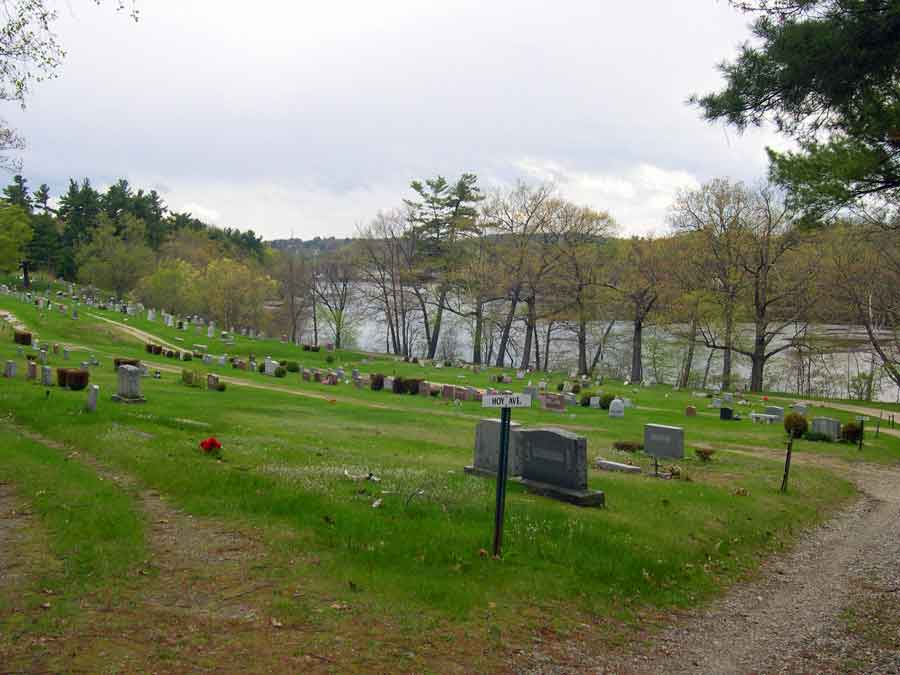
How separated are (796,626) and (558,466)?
11.9ft

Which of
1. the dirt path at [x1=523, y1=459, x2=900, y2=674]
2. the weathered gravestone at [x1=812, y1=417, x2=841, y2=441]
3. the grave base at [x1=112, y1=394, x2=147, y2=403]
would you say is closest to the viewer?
the dirt path at [x1=523, y1=459, x2=900, y2=674]

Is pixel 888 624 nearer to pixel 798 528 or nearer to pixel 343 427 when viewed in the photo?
pixel 798 528

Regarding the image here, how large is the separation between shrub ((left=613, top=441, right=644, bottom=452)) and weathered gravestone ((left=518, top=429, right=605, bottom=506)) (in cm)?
677

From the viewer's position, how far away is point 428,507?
26.3ft

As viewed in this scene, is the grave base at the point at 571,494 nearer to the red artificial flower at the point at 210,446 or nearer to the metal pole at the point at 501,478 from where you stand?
the metal pole at the point at 501,478

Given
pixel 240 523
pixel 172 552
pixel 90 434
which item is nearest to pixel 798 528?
pixel 240 523

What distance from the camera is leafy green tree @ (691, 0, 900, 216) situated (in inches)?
294

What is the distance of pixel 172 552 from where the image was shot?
21.2 ft

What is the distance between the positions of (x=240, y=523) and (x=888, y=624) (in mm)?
6714

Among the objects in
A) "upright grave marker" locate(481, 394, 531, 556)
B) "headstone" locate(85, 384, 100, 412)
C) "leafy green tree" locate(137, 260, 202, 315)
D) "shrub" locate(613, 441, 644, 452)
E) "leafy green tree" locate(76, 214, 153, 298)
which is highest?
"leafy green tree" locate(76, 214, 153, 298)

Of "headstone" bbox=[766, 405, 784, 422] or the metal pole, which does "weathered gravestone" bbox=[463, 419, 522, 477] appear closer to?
the metal pole

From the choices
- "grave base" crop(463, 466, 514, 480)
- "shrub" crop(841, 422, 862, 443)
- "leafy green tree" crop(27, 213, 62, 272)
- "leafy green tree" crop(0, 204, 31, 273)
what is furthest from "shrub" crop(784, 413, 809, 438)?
"leafy green tree" crop(27, 213, 62, 272)

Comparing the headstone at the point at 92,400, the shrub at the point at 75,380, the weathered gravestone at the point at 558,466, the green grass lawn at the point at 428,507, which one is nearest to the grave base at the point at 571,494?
the weathered gravestone at the point at 558,466

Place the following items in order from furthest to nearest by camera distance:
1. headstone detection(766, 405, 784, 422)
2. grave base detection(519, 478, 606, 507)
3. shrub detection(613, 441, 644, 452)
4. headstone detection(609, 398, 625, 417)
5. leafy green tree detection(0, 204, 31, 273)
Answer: leafy green tree detection(0, 204, 31, 273)
headstone detection(766, 405, 784, 422)
headstone detection(609, 398, 625, 417)
shrub detection(613, 441, 644, 452)
grave base detection(519, 478, 606, 507)
